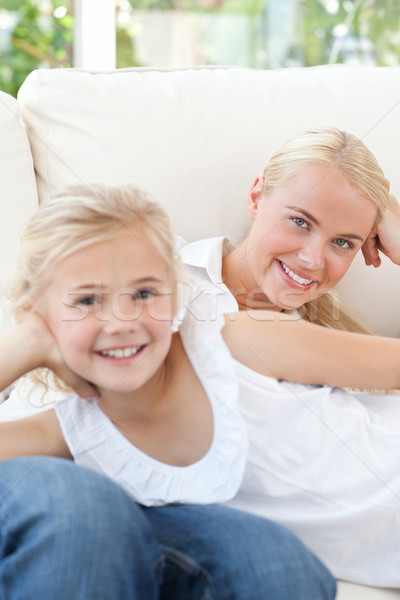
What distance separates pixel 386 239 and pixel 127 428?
0.57m

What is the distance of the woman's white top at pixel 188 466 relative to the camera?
0.92 metres

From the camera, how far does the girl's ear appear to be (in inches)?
49.8

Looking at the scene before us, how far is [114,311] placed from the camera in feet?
2.87

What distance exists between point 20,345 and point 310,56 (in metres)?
2.50

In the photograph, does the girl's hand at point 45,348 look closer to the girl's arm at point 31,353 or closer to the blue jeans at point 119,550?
the girl's arm at point 31,353

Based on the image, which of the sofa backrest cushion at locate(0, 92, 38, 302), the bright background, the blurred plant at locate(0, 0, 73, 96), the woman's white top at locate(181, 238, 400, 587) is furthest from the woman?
the blurred plant at locate(0, 0, 73, 96)

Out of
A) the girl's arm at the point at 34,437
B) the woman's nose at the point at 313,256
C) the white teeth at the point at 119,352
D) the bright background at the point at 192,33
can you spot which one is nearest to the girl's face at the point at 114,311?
the white teeth at the point at 119,352

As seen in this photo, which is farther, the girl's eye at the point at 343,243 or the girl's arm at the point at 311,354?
the girl's eye at the point at 343,243

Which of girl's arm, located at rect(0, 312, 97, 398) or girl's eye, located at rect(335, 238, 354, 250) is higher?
girl's eye, located at rect(335, 238, 354, 250)

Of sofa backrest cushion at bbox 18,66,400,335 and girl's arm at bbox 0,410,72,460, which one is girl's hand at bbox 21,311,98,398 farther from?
sofa backrest cushion at bbox 18,66,400,335

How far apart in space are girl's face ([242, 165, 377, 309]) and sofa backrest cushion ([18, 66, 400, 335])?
0.32 feet

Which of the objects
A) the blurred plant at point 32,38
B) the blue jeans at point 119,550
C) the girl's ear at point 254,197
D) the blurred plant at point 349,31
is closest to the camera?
the blue jeans at point 119,550

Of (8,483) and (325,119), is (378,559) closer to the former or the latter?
(8,483)

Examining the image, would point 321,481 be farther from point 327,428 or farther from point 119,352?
Result: point 119,352
